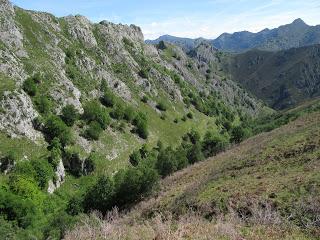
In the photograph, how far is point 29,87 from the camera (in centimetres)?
8144

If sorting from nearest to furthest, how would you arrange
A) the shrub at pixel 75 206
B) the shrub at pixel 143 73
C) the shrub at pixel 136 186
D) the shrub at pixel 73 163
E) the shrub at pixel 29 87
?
1. the shrub at pixel 136 186
2. the shrub at pixel 75 206
3. the shrub at pixel 73 163
4. the shrub at pixel 29 87
5. the shrub at pixel 143 73

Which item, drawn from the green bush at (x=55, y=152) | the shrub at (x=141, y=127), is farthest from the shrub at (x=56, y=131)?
the shrub at (x=141, y=127)

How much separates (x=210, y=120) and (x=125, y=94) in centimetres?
4411

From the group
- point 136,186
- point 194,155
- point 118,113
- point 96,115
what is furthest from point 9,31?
point 136,186

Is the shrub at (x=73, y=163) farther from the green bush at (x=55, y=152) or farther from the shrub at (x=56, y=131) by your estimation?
the shrub at (x=56, y=131)

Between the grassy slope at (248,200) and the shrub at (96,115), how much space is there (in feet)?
120

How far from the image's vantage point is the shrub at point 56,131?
77.0 metres

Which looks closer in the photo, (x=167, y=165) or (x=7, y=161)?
(x=7, y=161)

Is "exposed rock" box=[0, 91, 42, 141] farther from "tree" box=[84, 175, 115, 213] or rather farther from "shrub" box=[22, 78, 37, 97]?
"tree" box=[84, 175, 115, 213]

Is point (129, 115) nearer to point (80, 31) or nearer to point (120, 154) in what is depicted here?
point (120, 154)

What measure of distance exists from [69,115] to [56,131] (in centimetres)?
847

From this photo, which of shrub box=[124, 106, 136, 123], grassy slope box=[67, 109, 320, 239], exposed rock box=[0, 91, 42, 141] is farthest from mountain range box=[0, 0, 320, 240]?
shrub box=[124, 106, 136, 123]

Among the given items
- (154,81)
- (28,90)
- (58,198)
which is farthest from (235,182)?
(154,81)

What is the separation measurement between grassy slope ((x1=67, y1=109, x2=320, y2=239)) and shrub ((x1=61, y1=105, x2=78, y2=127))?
33.5 m
